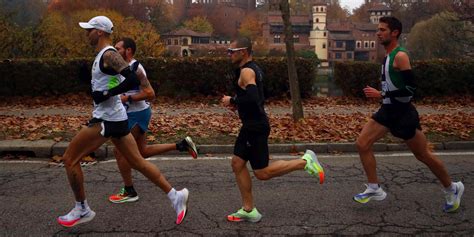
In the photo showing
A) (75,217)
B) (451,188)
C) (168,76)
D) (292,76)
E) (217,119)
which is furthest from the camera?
(168,76)

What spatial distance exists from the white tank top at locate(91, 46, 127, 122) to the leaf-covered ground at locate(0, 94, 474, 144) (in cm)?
383

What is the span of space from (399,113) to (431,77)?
41.1 ft

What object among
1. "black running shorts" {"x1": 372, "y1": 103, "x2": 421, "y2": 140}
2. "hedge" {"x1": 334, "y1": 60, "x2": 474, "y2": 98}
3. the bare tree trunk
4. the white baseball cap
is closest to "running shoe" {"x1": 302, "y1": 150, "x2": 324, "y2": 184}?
"black running shorts" {"x1": 372, "y1": 103, "x2": 421, "y2": 140}

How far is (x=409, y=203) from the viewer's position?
5.19m

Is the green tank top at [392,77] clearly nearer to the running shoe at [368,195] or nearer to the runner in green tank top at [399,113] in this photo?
the runner in green tank top at [399,113]

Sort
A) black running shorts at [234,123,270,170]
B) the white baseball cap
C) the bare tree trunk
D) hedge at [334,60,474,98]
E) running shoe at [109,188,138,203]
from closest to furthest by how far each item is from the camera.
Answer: the white baseball cap → black running shorts at [234,123,270,170] → running shoe at [109,188,138,203] → the bare tree trunk → hedge at [334,60,474,98]

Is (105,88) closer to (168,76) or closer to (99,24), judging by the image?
(99,24)

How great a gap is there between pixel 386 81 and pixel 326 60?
8763 centimetres

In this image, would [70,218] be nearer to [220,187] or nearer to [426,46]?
[220,187]

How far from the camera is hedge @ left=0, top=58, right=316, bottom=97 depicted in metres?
15.2

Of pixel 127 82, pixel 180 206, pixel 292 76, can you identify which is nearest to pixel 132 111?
pixel 127 82

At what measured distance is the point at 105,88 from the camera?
14.2 feet

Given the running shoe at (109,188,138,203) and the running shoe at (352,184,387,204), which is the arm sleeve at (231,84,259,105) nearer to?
the running shoe at (352,184,387,204)

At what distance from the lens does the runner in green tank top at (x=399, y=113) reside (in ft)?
15.7
